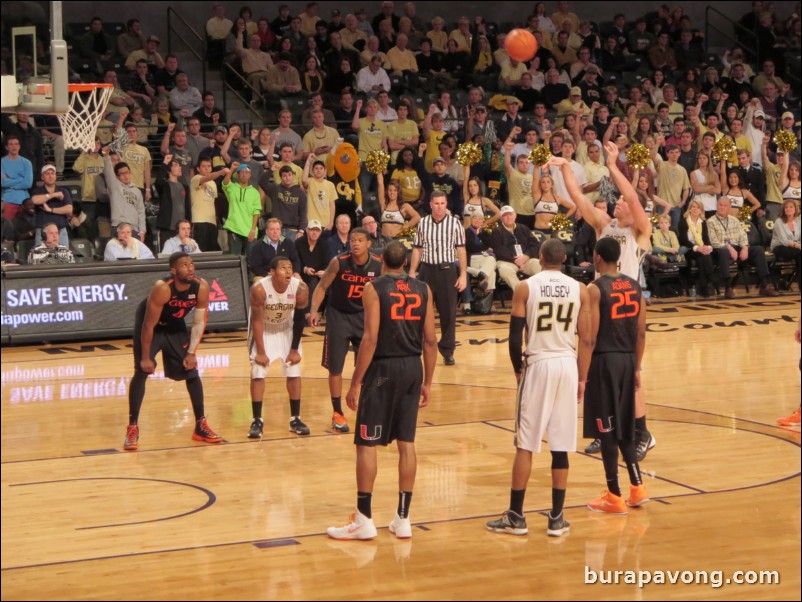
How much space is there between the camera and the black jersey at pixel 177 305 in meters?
11.6

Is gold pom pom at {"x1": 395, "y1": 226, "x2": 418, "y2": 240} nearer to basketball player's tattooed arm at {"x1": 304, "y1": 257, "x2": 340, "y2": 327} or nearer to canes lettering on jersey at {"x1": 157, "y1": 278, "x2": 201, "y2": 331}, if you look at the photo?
basketball player's tattooed arm at {"x1": 304, "y1": 257, "x2": 340, "y2": 327}

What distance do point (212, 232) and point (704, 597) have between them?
1310cm

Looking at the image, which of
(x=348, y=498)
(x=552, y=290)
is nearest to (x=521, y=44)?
(x=552, y=290)

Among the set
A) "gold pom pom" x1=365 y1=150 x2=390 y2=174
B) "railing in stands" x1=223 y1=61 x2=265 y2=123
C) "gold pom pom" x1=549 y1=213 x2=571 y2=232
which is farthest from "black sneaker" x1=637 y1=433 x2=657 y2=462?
"railing in stands" x1=223 y1=61 x2=265 y2=123

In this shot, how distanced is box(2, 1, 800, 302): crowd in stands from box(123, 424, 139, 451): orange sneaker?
17.2 feet

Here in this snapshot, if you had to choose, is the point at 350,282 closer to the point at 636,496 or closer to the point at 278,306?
the point at 278,306

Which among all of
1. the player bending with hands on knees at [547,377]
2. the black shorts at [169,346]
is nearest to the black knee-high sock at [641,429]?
the player bending with hands on knees at [547,377]

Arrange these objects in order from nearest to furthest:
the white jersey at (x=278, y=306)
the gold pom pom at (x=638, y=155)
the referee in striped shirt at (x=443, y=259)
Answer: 1. the white jersey at (x=278, y=306)
2. the referee in striped shirt at (x=443, y=259)
3. the gold pom pom at (x=638, y=155)

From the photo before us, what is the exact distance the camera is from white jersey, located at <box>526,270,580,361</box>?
29.0 feet

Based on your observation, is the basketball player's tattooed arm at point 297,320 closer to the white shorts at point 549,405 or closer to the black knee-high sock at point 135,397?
the black knee-high sock at point 135,397

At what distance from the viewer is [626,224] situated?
10648 mm

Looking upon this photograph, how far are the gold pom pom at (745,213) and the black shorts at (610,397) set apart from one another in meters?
13.5

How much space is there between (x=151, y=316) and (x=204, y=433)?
120cm

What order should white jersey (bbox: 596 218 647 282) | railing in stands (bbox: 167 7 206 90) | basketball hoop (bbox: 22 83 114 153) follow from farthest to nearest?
1. railing in stands (bbox: 167 7 206 90)
2. basketball hoop (bbox: 22 83 114 153)
3. white jersey (bbox: 596 218 647 282)
